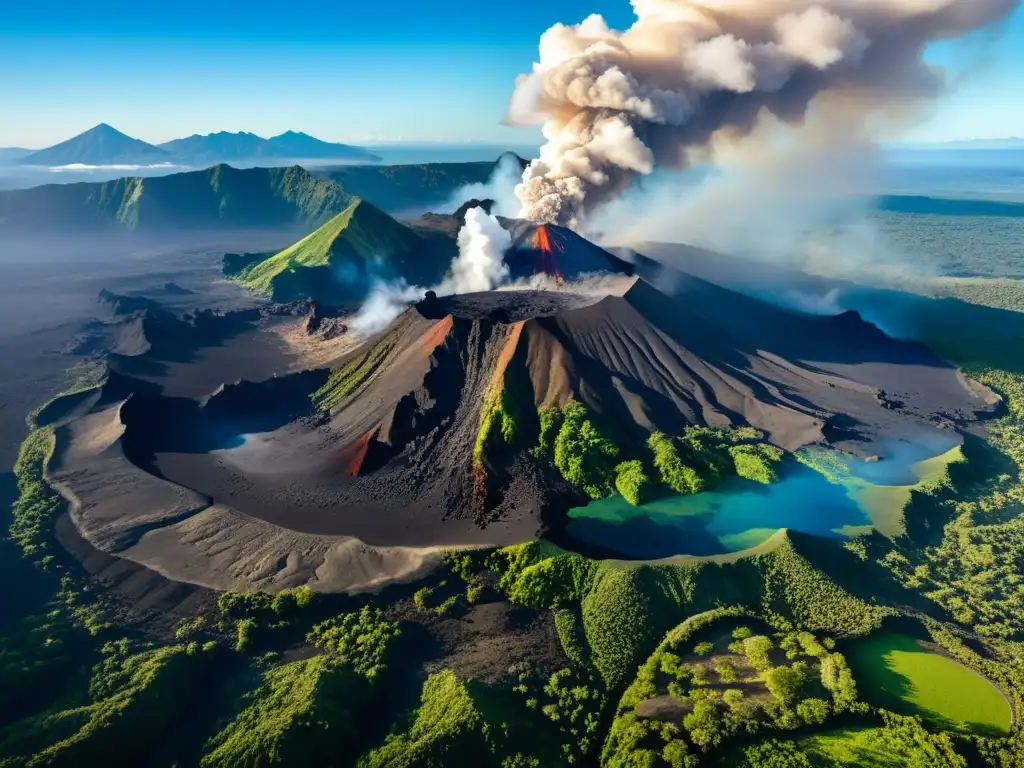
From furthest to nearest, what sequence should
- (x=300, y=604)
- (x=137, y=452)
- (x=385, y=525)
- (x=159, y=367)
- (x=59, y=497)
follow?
(x=159, y=367)
(x=137, y=452)
(x=59, y=497)
(x=385, y=525)
(x=300, y=604)

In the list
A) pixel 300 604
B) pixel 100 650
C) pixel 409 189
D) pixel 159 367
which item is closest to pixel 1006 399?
pixel 300 604

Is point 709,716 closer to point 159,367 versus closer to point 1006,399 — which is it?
point 1006,399

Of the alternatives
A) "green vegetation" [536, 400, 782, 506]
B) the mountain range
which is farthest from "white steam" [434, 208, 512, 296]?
the mountain range

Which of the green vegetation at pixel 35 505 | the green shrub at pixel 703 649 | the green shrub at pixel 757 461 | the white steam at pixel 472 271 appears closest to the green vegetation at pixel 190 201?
the white steam at pixel 472 271

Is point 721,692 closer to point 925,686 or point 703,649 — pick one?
point 703,649

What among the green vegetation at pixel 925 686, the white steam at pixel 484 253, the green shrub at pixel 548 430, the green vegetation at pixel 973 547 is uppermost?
the white steam at pixel 484 253

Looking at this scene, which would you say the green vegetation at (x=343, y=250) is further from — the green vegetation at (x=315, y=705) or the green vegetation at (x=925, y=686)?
the green vegetation at (x=925, y=686)
